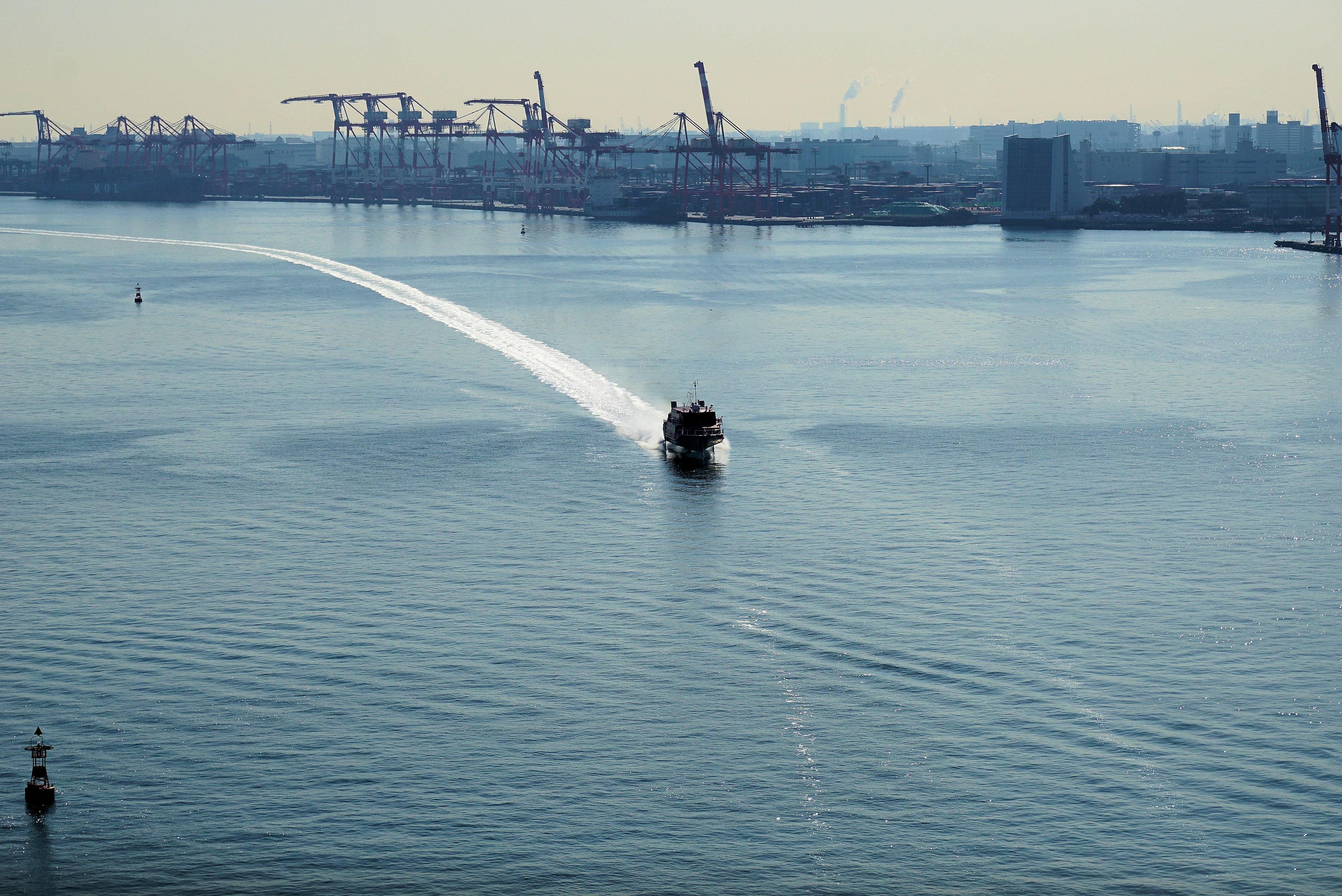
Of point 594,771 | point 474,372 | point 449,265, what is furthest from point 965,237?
point 594,771

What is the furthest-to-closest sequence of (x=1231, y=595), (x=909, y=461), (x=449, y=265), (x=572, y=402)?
(x=449, y=265), (x=572, y=402), (x=909, y=461), (x=1231, y=595)

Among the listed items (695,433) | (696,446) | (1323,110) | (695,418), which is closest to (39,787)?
(696,446)

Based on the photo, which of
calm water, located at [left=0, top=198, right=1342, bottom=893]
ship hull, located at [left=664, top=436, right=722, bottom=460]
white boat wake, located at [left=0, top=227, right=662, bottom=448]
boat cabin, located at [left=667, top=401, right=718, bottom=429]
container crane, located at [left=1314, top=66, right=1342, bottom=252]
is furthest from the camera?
container crane, located at [left=1314, top=66, right=1342, bottom=252]

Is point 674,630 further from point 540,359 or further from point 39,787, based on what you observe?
point 540,359

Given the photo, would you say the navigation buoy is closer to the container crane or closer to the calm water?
the calm water

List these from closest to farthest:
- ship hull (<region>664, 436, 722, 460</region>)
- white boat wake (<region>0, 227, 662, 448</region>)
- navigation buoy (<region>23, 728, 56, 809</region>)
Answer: navigation buoy (<region>23, 728, 56, 809</region>) → ship hull (<region>664, 436, 722, 460</region>) → white boat wake (<region>0, 227, 662, 448</region>)

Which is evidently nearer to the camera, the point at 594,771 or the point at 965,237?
the point at 594,771

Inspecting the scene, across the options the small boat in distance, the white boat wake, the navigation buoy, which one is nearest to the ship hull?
the small boat in distance

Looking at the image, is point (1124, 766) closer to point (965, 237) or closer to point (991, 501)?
point (991, 501)
